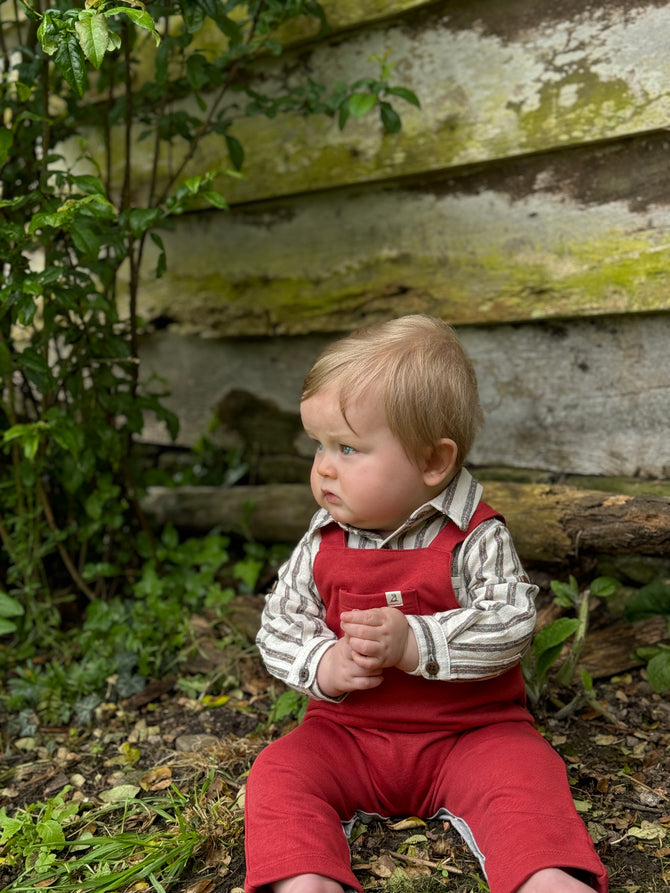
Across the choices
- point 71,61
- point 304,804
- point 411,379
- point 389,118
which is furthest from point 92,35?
point 304,804

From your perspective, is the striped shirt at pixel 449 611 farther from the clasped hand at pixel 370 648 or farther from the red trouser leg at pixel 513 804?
the red trouser leg at pixel 513 804

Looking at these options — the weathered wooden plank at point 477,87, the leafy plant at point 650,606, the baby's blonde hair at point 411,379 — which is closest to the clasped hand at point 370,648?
the baby's blonde hair at point 411,379

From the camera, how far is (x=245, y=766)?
209cm

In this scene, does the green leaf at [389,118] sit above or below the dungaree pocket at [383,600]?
above

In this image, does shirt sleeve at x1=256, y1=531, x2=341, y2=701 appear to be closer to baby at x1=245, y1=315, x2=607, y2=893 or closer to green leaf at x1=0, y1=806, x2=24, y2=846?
baby at x1=245, y1=315, x2=607, y2=893

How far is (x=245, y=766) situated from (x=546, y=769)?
0.78m

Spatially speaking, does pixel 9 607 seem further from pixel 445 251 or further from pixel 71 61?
pixel 445 251

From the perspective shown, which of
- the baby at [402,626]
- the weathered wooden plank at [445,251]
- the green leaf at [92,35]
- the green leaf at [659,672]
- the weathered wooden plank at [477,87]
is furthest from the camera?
the weathered wooden plank at [445,251]

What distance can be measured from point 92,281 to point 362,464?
1.12m

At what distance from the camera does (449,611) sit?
1.76m

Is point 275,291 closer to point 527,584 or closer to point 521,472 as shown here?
point 521,472

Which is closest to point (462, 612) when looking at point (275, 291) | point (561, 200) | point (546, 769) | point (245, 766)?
point (546, 769)

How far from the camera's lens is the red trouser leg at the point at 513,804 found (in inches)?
57.7

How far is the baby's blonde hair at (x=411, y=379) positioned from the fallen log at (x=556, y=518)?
2.27 ft
